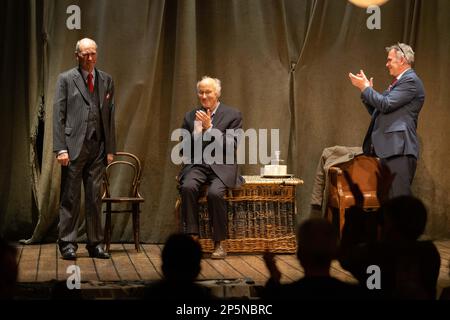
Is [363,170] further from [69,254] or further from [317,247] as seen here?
[317,247]

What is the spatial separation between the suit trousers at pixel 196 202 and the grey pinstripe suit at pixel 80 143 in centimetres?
66

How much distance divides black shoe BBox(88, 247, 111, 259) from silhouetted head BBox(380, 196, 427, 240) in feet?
10.8

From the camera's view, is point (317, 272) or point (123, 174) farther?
point (123, 174)

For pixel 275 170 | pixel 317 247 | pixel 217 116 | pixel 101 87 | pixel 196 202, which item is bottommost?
pixel 196 202

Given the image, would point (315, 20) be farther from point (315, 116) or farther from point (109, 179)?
point (109, 179)

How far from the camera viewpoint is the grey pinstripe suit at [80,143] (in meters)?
6.00

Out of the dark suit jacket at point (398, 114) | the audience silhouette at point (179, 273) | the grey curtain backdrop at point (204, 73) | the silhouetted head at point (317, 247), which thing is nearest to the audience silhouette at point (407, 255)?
the silhouetted head at point (317, 247)

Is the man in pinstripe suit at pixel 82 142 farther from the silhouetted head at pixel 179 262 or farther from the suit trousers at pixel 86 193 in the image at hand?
the silhouetted head at pixel 179 262

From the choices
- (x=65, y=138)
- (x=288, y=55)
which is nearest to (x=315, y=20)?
(x=288, y=55)

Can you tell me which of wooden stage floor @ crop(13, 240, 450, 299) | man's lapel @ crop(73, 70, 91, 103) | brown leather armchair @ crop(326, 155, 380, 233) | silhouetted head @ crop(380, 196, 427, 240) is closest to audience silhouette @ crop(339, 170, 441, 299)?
silhouetted head @ crop(380, 196, 427, 240)

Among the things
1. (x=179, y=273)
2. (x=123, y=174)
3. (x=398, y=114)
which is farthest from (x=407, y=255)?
(x=123, y=174)

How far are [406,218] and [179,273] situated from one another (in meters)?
1.03

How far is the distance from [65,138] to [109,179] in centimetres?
116

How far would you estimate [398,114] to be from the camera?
5941 millimetres
